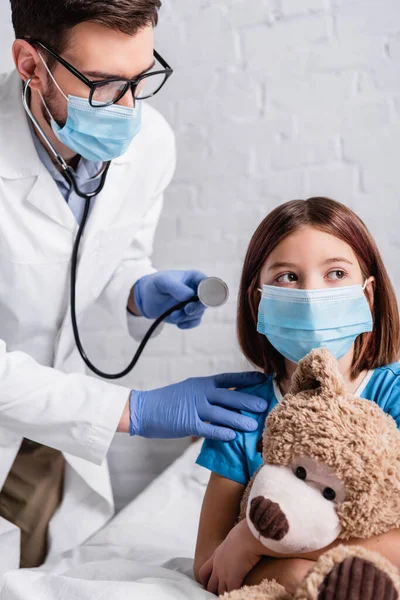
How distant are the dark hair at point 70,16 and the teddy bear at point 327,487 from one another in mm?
825

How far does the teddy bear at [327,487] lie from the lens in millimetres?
773

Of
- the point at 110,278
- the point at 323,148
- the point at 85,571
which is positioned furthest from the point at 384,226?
the point at 85,571

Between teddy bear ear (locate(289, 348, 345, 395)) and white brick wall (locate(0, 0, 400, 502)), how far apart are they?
1.15m

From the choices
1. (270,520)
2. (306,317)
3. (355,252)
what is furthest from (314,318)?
(270,520)

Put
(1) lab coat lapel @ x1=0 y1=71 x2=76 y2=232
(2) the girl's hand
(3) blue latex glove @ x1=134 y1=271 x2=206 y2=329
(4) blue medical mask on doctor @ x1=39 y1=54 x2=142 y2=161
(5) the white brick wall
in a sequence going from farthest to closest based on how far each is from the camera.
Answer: (5) the white brick wall, (3) blue latex glove @ x1=134 y1=271 x2=206 y2=329, (1) lab coat lapel @ x1=0 y1=71 x2=76 y2=232, (4) blue medical mask on doctor @ x1=39 y1=54 x2=142 y2=161, (2) the girl's hand

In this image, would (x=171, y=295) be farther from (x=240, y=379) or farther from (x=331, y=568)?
(x=331, y=568)

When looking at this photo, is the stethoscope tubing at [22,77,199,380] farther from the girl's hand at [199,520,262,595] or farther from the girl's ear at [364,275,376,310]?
the girl's hand at [199,520,262,595]

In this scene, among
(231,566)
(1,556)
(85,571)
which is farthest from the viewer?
(1,556)

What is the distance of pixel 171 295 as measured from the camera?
1619mm

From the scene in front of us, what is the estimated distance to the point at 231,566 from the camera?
100 centimetres

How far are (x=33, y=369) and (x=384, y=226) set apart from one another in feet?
3.86

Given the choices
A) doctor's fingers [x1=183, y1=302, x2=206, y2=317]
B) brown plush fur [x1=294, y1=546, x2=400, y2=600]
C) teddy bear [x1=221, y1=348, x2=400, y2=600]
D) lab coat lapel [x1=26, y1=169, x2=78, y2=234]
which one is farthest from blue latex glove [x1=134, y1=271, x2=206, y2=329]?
brown plush fur [x1=294, y1=546, x2=400, y2=600]

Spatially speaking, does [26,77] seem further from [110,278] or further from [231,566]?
[231,566]

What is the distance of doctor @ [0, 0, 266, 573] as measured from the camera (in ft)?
4.27
